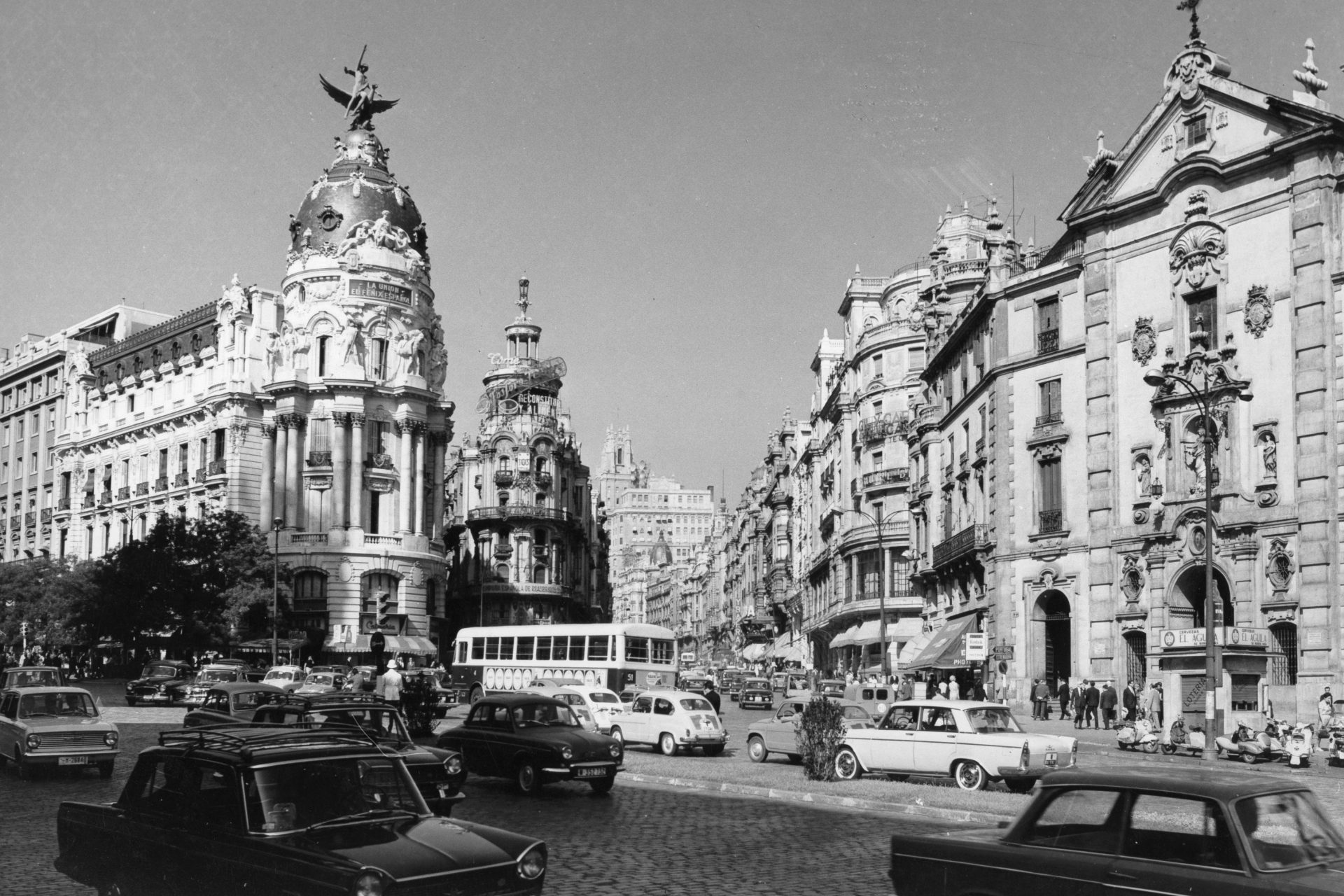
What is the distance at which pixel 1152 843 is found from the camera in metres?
8.51

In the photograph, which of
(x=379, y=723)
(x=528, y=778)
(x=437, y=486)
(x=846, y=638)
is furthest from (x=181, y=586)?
(x=379, y=723)

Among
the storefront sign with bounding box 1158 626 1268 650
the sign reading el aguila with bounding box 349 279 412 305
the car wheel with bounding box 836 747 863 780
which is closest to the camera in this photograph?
the car wheel with bounding box 836 747 863 780

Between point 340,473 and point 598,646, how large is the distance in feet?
120

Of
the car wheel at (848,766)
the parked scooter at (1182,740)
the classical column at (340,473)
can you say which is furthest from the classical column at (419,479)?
the car wheel at (848,766)

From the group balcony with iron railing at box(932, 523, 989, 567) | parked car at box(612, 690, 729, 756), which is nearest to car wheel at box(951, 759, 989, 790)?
parked car at box(612, 690, 729, 756)

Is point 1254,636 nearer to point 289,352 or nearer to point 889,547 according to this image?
point 889,547

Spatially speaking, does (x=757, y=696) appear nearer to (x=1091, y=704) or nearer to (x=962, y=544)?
(x=962, y=544)

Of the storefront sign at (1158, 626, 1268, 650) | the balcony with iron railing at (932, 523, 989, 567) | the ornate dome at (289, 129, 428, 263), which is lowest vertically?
the storefront sign at (1158, 626, 1268, 650)

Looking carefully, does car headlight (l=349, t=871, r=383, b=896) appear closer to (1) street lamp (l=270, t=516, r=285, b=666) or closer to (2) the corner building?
(1) street lamp (l=270, t=516, r=285, b=666)

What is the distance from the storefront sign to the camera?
33750mm

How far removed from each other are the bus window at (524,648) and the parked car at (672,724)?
18.3 metres

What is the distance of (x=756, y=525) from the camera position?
12400 centimetres

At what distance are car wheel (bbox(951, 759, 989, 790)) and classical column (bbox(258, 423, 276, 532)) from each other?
62.2 metres

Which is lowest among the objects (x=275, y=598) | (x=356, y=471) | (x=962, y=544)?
(x=275, y=598)
